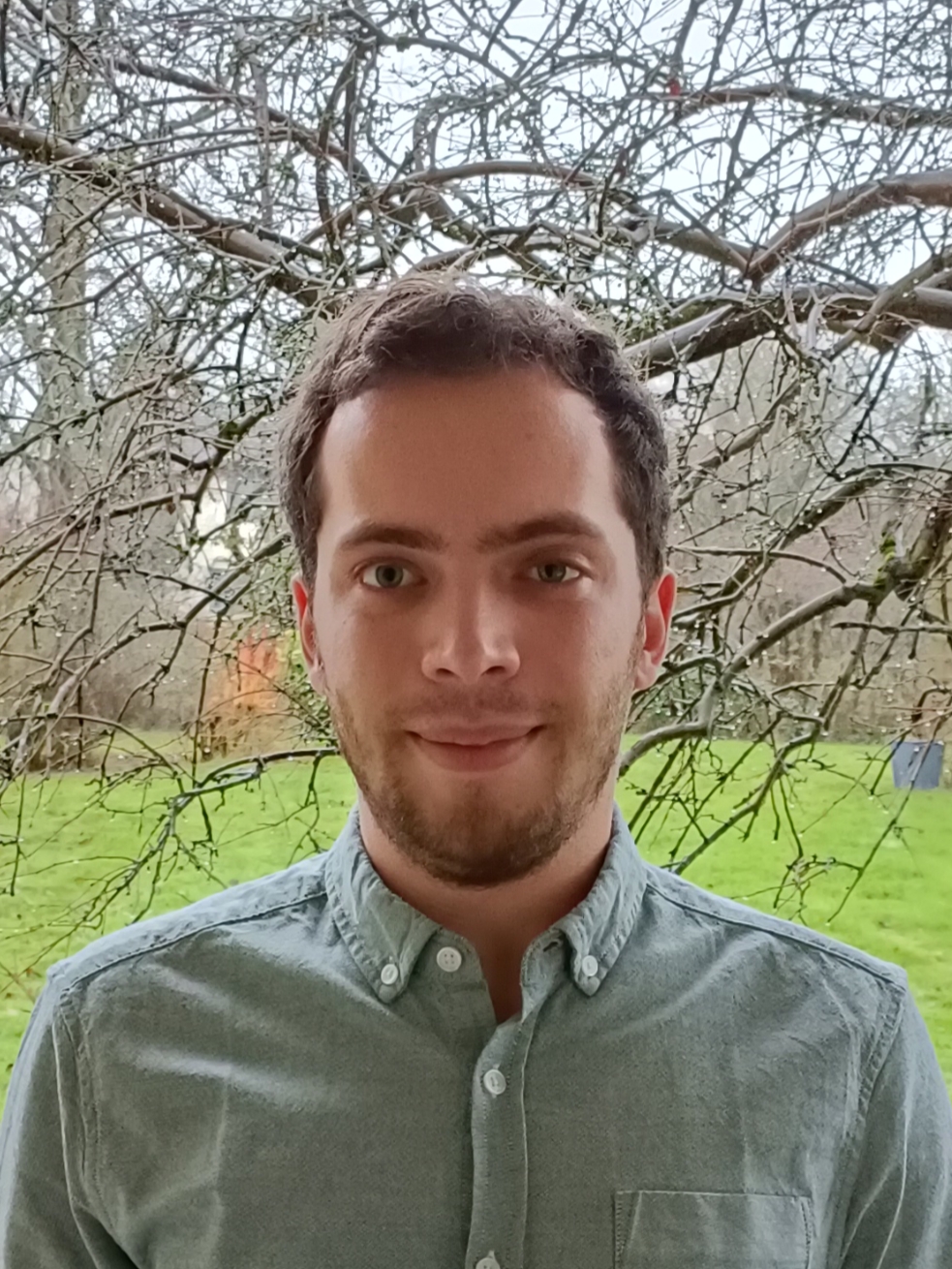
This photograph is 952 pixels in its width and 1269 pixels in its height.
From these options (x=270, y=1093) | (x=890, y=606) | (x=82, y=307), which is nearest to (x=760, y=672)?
(x=890, y=606)

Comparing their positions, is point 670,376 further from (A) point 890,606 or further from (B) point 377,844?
(B) point 377,844

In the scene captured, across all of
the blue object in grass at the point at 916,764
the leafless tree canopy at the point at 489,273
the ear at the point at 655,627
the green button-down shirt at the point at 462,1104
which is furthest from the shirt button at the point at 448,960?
the blue object in grass at the point at 916,764

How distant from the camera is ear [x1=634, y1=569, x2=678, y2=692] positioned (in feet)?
2.90

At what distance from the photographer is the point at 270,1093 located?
79 centimetres

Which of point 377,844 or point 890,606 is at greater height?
point 890,606

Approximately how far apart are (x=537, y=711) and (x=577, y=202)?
0.85 metres

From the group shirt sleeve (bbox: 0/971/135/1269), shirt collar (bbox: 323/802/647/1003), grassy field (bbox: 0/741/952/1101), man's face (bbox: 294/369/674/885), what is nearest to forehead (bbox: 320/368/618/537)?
man's face (bbox: 294/369/674/885)

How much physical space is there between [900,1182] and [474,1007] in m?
0.31

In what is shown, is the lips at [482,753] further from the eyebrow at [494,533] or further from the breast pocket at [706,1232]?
the breast pocket at [706,1232]

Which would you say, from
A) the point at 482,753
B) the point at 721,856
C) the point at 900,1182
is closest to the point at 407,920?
the point at 482,753

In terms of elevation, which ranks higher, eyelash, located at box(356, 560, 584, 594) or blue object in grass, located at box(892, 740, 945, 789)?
eyelash, located at box(356, 560, 584, 594)

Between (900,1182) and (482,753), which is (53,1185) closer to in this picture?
(482,753)

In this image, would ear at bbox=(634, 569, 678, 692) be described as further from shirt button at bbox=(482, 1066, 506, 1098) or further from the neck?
shirt button at bbox=(482, 1066, 506, 1098)

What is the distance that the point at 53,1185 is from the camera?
0.81 meters
